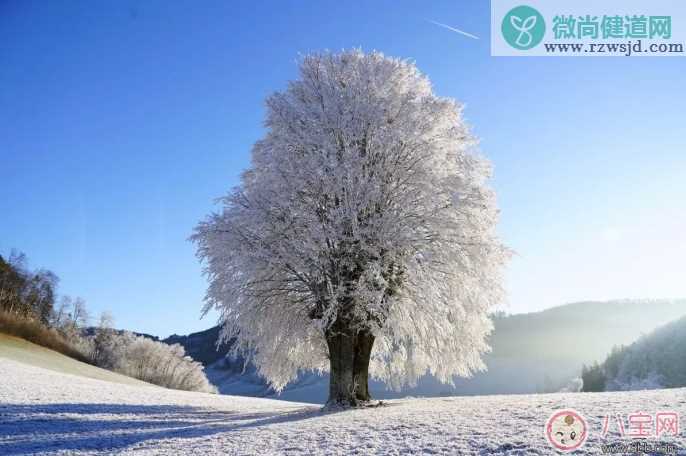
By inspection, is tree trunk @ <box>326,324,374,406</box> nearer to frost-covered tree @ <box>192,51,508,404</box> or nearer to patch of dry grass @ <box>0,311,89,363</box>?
frost-covered tree @ <box>192,51,508,404</box>

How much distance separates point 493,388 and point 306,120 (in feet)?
477

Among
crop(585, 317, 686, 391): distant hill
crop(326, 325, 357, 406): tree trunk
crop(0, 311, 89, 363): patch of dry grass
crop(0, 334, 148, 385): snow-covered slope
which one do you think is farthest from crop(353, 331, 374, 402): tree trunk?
crop(585, 317, 686, 391): distant hill

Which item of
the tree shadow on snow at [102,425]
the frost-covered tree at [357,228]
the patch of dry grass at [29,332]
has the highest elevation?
the frost-covered tree at [357,228]

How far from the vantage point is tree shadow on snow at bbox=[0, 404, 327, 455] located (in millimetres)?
13188

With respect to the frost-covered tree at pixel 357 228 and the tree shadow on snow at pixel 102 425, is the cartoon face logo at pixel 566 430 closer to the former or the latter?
the frost-covered tree at pixel 357 228

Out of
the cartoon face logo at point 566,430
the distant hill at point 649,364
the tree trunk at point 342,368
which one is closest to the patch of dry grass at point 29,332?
the tree trunk at point 342,368

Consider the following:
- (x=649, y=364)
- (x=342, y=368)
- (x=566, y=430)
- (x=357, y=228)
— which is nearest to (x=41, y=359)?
(x=342, y=368)

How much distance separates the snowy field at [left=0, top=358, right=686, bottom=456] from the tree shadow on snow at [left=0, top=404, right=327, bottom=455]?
0.03 meters

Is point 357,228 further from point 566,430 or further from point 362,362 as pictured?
point 566,430

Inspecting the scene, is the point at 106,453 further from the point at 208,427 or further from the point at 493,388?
the point at 493,388

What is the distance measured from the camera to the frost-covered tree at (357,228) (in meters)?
17.2

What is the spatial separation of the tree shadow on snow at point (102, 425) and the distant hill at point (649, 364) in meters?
84.0

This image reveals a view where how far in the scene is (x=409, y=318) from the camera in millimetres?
17312

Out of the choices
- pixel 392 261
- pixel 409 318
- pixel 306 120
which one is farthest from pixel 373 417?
pixel 306 120
